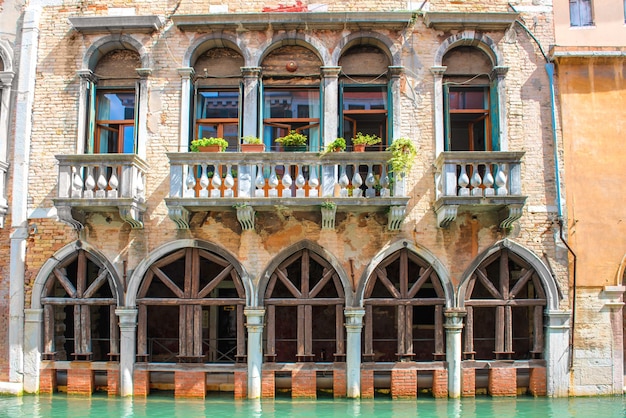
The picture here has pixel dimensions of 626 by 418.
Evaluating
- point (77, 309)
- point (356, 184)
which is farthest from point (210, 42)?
point (77, 309)

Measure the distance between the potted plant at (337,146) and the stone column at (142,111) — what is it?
3.45m

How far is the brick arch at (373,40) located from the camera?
455 inches

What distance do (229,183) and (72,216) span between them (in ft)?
9.39

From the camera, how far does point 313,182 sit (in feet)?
34.9

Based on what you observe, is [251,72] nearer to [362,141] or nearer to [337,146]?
[337,146]

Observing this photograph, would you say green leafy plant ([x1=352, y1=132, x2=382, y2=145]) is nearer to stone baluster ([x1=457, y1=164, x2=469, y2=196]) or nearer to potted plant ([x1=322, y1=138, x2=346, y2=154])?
potted plant ([x1=322, y1=138, x2=346, y2=154])

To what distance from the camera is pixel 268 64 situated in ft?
39.0

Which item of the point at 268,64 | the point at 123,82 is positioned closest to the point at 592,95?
the point at 268,64

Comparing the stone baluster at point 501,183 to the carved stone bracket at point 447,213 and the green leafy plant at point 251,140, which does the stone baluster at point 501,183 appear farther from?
the green leafy plant at point 251,140

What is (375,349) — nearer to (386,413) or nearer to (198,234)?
(386,413)

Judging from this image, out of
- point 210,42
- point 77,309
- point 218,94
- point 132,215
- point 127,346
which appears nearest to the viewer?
point 132,215

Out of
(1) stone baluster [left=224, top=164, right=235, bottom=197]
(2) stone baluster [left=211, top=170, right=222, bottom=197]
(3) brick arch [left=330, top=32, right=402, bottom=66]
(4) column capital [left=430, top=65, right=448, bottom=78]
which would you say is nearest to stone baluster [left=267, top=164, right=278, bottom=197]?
(1) stone baluster [left=224, top=164, right=235, bottom=197]

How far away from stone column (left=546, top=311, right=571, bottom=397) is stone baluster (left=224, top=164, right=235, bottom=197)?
6057mm

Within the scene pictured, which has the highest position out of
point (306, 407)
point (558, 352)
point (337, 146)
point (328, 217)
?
point (337, 146)
